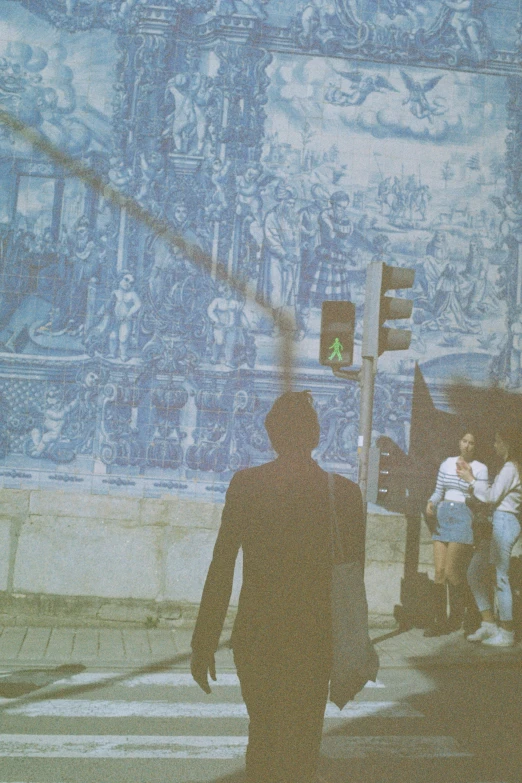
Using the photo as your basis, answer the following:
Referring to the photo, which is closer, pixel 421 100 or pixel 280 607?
pixel 280 607

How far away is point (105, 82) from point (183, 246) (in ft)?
5.95

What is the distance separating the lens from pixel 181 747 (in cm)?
584

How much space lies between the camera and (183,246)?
33.9 ft

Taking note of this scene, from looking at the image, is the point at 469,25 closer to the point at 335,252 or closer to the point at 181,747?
the point at 335,252

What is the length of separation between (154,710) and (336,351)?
364 centimetres

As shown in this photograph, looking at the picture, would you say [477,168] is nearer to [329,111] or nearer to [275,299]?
[329,111]

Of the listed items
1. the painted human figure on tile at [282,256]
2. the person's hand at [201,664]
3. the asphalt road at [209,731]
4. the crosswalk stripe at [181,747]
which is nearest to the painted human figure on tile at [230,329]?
the painted human figure on tile at [282,256]

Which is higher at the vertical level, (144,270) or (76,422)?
(144,270)

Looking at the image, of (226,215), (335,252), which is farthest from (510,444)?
(226,215)

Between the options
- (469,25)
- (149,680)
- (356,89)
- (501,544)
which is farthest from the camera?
(469,25)

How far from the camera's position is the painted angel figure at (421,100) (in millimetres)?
10789

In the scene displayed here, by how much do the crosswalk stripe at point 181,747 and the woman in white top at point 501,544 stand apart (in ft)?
11.8

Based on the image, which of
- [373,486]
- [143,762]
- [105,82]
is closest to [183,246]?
[105,82]

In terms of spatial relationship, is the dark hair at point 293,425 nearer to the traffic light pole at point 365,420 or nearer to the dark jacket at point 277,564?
the dark jacket at point 277,564
